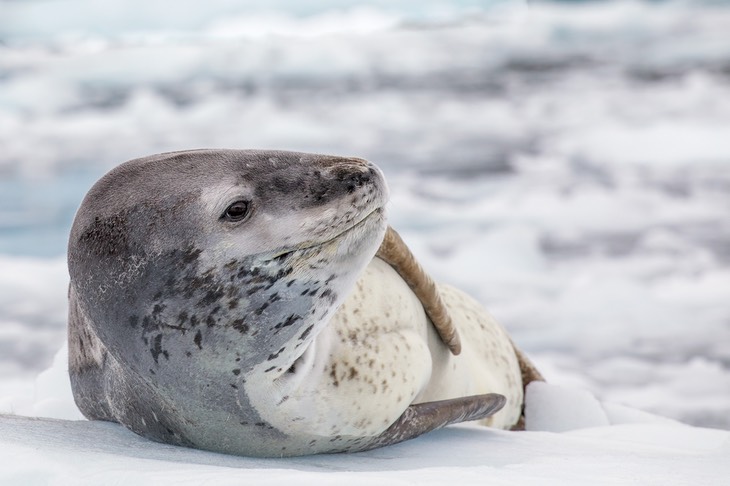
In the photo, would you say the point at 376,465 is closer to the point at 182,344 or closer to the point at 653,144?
the point at 182,344

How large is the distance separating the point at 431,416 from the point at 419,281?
0.35 m

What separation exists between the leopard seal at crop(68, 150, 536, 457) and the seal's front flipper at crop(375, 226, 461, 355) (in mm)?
353

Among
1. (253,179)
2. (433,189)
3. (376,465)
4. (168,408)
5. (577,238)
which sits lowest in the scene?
(376,465)

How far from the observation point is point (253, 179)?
1667 millimetres

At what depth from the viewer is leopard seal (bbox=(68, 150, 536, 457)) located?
1.61 m

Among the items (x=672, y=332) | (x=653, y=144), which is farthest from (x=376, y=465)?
(x=653, y=144)

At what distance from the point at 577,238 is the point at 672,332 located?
67.9 inches

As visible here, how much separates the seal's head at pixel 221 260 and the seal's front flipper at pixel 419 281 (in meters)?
0.54

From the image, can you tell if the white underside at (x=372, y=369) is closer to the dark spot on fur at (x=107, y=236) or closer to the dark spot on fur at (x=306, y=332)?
the dark spot on fur at (x=306, y=332)

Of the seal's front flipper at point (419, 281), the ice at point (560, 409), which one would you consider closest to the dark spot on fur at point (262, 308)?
the seal's front flipper at point (419, 281)

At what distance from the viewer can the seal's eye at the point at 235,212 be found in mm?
1620

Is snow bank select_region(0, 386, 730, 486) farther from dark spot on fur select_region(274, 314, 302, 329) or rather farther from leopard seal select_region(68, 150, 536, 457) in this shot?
dark spot on fur select_region(274, 314, 302, 329)

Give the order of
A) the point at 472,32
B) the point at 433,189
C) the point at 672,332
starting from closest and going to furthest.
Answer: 1. the point at 672,332
2. the point at 433,189
3. the point at 472,32

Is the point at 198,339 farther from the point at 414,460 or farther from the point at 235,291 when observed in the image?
the point at 414,460
